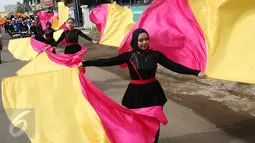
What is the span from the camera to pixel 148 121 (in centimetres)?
388

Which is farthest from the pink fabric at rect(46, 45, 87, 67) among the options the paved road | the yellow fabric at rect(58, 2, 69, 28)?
the yellow fabric at rect(58, 2, 69, 28)

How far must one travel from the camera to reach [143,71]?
404cm

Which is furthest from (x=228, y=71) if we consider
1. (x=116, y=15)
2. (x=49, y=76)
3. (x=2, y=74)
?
(x=2, y=74)

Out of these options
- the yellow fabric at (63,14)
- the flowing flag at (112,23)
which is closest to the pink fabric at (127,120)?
the flowing flag at (112,23)

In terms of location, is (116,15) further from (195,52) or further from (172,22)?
(195,52)

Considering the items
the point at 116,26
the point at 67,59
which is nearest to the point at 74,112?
the point at 67,59

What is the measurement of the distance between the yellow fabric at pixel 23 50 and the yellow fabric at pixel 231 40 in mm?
6685

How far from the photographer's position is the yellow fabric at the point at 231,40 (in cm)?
404

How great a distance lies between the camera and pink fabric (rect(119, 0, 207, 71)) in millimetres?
4730

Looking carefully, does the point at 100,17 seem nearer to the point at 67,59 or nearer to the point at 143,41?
the point at 67,59

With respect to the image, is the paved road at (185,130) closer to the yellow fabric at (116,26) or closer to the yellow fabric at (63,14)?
the yellow fabric at (116,26)

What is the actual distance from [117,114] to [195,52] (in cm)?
155

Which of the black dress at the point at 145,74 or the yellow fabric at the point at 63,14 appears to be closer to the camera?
the black dress at the point at 145,74

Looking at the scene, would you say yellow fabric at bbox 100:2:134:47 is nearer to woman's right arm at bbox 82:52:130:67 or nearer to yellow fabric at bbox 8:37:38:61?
woman's right arm at bbox 82:52:130:67
